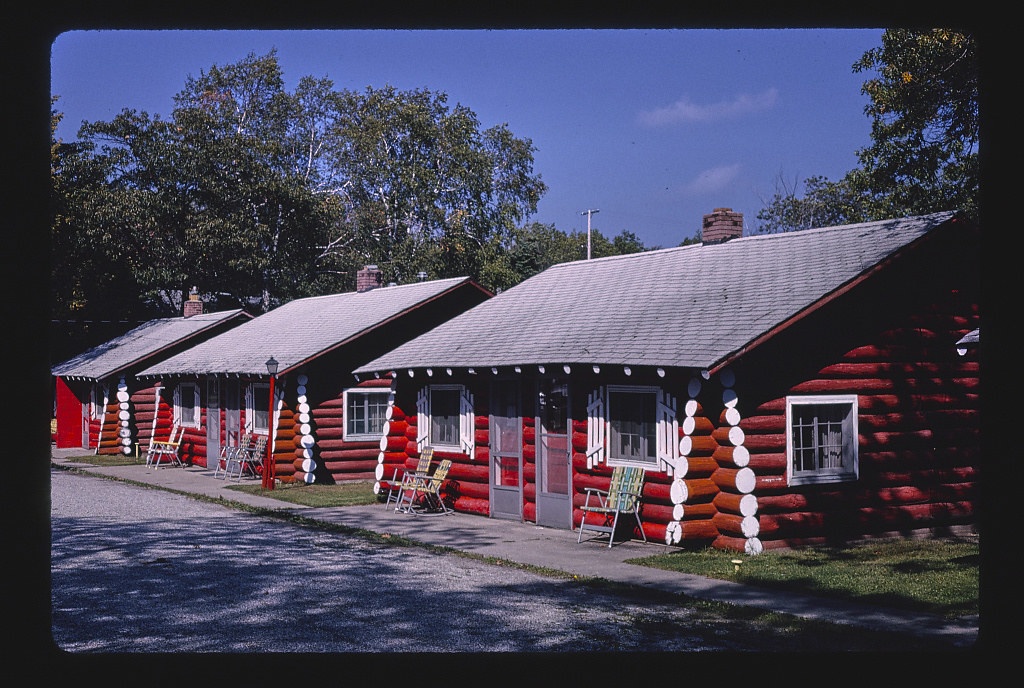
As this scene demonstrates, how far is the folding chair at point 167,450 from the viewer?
91.1ft

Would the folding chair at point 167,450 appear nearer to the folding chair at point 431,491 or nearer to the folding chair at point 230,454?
the folding chair at point 230,454

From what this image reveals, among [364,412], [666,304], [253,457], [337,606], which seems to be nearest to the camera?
[337,606]

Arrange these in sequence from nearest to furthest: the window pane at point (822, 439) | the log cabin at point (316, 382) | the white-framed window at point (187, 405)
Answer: the window pane at point (822, 439)
the log cabin at point (316, 382)
the white-framed window at point (187, 405)

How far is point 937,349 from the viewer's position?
14.8 metres

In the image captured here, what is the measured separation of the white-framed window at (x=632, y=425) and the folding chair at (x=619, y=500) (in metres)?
0.23

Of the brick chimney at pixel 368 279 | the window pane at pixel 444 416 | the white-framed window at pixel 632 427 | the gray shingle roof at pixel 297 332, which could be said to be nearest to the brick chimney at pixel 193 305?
the gray shingle roof at pixel 297 332

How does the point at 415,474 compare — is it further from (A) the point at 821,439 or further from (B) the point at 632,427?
(A) the point at 821,439

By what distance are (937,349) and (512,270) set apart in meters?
28.0

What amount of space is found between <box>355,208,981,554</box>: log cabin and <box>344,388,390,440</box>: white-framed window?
20.1 feet

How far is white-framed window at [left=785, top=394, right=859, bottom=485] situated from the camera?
1350 cm

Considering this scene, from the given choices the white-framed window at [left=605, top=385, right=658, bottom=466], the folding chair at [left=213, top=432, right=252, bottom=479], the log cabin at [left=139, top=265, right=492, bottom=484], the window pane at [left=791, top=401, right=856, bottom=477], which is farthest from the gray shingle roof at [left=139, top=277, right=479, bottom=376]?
the window pane at [left=791, top=401, right=856, bottom=477]

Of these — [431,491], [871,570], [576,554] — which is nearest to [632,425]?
[576,554]

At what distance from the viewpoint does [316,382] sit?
901 inches

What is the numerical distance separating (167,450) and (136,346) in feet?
21.1
